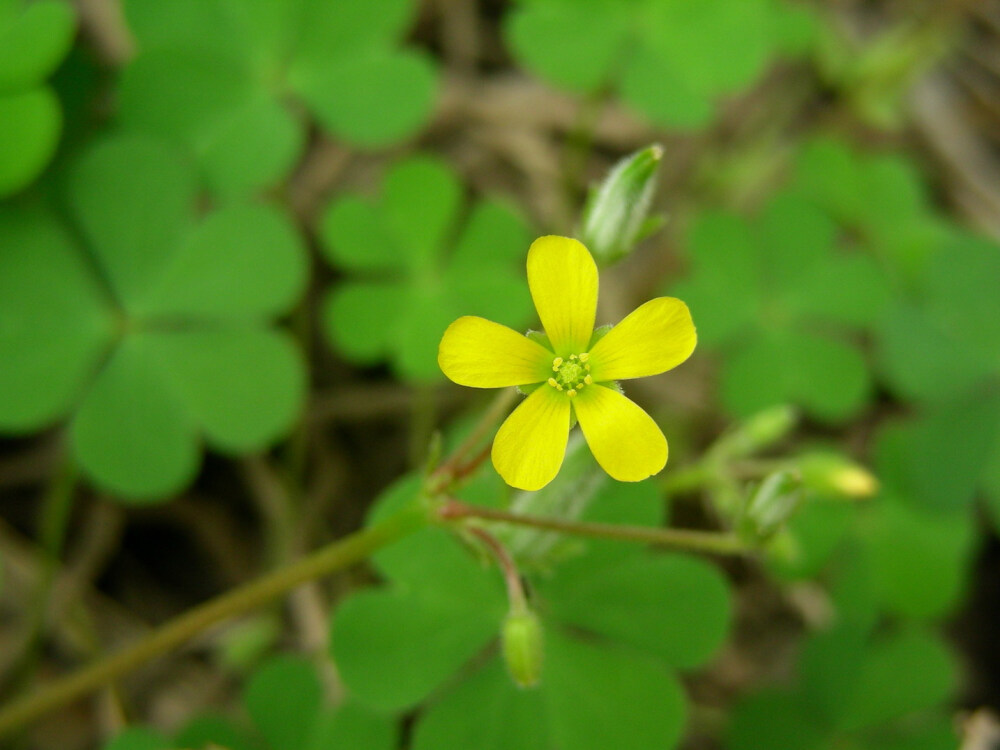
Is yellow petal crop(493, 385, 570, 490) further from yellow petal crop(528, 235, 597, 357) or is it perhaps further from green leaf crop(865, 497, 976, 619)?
green leaf crop(865, 497, 976, 619)

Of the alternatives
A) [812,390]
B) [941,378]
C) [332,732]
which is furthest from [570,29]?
[332,732]

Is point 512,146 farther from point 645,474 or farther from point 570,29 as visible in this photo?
point 645,474

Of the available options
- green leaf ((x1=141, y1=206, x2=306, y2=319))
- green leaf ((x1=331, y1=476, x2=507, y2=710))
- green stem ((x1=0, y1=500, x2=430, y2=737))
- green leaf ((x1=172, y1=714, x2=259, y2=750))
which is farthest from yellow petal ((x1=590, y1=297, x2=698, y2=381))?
green leaf ((x1=172, y1=714, x2=259, y2=750))

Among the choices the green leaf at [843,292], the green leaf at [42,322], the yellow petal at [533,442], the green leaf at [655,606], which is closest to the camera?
the yellow petal at [533,442]

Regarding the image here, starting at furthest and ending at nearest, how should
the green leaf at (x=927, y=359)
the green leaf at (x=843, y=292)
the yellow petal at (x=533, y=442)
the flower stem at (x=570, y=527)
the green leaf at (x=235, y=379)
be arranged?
the green leaf at (x=843, y=292) → the green leaf at (x=927, y=359) → the green leaf at (x=235, y=379) → the flower stem at (x=570, y=527) → the yellow petal at (x=533, y=442)

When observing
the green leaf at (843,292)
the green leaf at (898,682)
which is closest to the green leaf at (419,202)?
the green leaf at (843,292)

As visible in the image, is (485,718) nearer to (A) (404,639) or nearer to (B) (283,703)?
(A) (404,639)

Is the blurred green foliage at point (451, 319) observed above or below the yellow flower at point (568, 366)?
below

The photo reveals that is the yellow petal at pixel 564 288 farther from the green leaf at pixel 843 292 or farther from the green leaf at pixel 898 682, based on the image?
the green leaf at pixel 843 292
